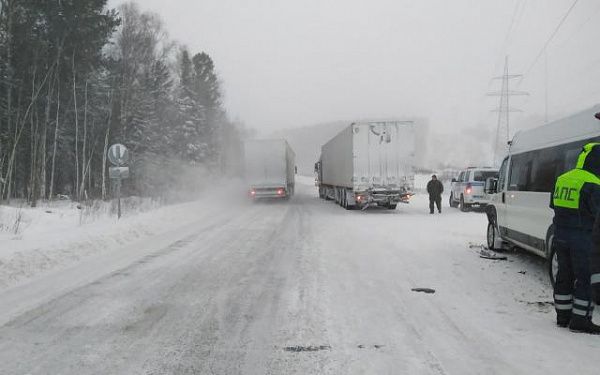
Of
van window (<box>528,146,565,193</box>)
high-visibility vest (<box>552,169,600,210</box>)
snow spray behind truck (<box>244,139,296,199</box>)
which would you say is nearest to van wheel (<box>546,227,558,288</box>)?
van window (<box>528,146,565,193</box>)

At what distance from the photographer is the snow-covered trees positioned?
971 inches

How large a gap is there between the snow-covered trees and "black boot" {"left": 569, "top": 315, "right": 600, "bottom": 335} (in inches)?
959

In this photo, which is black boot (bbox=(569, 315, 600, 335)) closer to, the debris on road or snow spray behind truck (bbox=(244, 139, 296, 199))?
the debris on road

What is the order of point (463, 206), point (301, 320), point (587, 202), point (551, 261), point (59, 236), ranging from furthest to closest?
1. point (463, 206)
2. point (59, 236)
3. point (551, 261)
4. point (301, 320)
5. point (587, 202)

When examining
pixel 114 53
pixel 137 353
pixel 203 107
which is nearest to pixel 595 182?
pixel 137 353

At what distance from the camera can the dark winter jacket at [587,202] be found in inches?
184

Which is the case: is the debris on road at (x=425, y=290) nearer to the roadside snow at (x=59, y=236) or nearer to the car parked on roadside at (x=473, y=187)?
the roadside snow at (x=59, y=236)

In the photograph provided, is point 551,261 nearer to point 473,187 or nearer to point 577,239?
point 577,239

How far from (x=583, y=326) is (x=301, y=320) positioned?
289cm

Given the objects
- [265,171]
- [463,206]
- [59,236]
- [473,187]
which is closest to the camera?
[59,236]

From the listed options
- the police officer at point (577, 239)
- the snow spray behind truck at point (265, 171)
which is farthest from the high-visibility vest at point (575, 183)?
the snow spray behind truck at point (265, 171)

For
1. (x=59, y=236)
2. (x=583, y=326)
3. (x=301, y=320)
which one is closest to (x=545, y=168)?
(x=583, y=326)

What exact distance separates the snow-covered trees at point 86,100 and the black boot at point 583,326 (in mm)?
24369

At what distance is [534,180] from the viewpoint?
7.79 m
